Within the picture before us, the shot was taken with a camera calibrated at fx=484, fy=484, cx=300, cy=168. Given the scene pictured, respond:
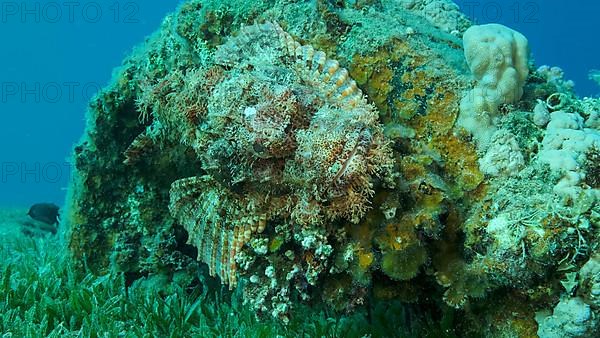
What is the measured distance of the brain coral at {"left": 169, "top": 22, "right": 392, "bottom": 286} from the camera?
344cm

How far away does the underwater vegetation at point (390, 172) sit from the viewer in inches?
131

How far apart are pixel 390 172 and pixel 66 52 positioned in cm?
14479

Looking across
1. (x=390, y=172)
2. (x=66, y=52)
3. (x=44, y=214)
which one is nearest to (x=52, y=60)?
(x=66, y=52)

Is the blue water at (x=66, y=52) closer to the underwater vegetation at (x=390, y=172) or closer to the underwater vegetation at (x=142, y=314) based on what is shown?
the underwater vegetation at (x=142, y=314)

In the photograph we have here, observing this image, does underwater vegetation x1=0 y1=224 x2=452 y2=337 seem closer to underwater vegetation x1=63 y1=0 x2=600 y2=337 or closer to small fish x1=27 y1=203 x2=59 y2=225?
underwater vegetation x1=63 y1=0 x2=600 y2=337

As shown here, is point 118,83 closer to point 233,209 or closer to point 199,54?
point 199,54

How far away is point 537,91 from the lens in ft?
13.8

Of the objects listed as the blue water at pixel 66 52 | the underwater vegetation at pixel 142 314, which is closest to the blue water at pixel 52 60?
the blue water at pixel 66 52

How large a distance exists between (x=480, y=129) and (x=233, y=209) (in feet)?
7.00

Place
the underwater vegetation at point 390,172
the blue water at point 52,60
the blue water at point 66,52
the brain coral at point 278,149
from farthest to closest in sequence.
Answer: the blue water at point 52,60, the blue water at point 66,52, the brain coral at point 278,149, the underwater vegetation at point 390,172

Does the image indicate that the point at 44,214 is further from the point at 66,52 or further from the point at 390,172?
the point at 66,52

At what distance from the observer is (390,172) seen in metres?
3.50

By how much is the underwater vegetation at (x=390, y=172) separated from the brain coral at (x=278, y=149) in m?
0.01

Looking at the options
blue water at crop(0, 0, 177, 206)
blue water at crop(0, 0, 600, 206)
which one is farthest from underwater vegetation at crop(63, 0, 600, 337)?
blue water at crop(0, 0, 177, 206)
